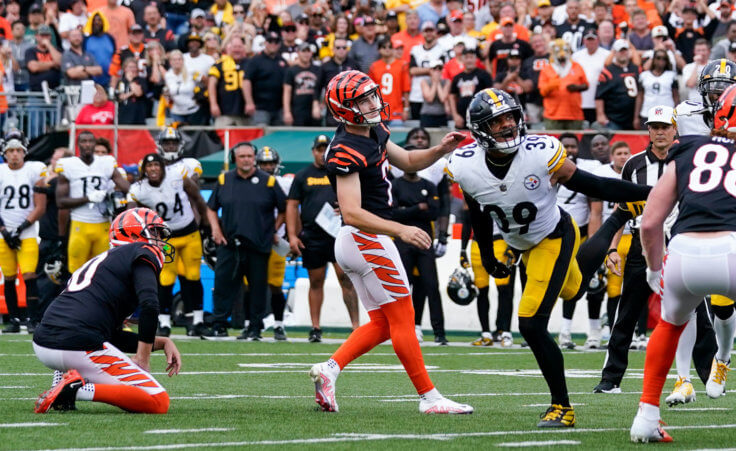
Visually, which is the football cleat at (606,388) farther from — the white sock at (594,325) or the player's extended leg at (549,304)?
the white sock at (594,325)

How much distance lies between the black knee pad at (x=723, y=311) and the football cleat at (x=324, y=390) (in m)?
2.37

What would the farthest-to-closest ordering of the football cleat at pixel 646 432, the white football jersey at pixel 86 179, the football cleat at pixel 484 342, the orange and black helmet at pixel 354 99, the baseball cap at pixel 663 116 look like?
the white football jersey at pixel 86 179, the football cleat at pixel 484 342, the baseball cap at pixel 663 116, the orange and black helmet at pixel 354 99, the football cleat at pixel 646 432

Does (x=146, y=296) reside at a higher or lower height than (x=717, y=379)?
higher

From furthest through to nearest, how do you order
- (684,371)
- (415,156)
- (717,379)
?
(717,379) < (684,371) < (415,156)

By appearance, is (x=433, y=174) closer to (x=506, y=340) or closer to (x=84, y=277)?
(x=506, y=340)

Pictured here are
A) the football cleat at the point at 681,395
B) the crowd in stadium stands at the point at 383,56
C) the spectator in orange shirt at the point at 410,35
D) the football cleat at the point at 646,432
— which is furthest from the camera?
the spectator in orange shirt at the point at 410,35

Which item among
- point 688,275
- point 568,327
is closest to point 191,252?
point 568,327

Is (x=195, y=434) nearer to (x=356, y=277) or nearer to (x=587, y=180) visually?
(x=356, y=277)

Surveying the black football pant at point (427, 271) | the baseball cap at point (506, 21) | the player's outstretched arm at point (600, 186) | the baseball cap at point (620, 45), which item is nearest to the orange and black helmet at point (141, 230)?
the player's outstretched arm at point (600, 186)

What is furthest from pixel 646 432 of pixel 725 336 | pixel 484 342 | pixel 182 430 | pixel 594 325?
pixel 484 342

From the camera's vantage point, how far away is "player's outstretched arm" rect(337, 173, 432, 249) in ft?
20.6

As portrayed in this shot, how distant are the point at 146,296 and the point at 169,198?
657 centimetres

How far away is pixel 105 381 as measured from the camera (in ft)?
20.9

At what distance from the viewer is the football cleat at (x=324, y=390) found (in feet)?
21.6
